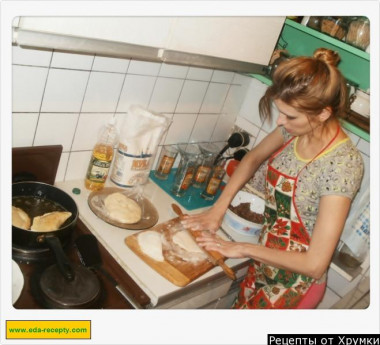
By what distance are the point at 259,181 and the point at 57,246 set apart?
953 mm

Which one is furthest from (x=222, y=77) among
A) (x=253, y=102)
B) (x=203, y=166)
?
(x=203, y=166)

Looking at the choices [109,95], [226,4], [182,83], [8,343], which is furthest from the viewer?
[182,83]

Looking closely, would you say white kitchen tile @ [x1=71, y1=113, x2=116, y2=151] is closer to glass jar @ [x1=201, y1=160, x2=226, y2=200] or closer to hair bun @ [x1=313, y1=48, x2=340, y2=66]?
glass jar @ [x1=201, y1=160, x2=226, y2=200]

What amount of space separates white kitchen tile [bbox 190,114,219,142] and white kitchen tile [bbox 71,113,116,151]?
467 millimetres

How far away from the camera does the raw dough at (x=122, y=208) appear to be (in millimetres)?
1246

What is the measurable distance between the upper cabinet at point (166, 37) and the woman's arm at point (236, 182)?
0.90 ft

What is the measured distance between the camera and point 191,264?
1179 mm

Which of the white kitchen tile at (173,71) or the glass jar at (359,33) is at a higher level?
the glass jar at (359,33)

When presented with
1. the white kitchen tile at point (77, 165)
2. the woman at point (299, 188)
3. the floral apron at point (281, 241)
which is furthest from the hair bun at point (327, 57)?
the white kitchen tile at point (77, 165)

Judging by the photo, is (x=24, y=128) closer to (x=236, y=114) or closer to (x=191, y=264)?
(x=191, y=264)

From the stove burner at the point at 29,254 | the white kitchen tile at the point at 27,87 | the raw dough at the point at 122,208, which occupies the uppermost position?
the white kitchen tile at the point at 27,87

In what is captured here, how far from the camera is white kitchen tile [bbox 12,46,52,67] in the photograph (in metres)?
1.01

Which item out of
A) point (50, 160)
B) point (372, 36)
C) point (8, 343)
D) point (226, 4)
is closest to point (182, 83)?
point (226, 4)

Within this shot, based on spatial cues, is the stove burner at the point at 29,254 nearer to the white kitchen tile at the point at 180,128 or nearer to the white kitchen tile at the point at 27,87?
the white kitchen tile at the point at 27,87
